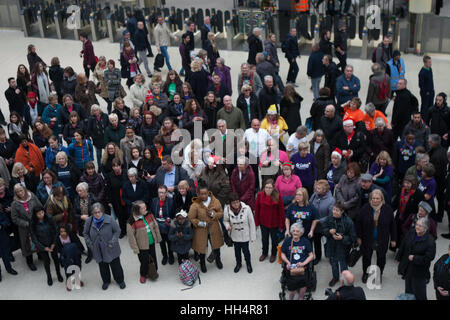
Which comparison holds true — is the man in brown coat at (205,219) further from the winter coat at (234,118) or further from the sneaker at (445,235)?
the sneaker at (445,235)

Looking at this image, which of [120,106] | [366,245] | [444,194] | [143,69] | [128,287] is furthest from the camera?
[143,69]

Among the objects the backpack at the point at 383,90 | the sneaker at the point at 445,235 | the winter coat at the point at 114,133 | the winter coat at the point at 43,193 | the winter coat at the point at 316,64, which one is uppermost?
the winter coat at the point at 316,64

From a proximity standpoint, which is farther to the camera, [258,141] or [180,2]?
[180,2]

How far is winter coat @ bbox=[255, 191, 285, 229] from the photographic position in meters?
8.38

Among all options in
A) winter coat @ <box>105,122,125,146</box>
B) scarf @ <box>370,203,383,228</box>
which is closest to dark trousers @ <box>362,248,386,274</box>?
scarf @ <box>370,203,383,228</box>

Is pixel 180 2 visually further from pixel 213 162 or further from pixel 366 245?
pixel 366 245

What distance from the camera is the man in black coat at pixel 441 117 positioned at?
10219 mm

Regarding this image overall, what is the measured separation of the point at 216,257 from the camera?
8812mm

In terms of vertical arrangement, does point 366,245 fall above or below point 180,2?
below

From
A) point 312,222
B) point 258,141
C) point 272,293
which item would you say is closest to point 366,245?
point 312,222

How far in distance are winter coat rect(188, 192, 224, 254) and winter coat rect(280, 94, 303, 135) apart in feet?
11.1

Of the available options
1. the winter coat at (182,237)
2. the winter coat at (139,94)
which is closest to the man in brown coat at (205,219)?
the winter coat at (182,237)

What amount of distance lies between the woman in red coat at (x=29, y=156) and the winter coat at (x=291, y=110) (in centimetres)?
444

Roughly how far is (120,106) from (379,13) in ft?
29.8
